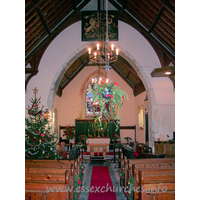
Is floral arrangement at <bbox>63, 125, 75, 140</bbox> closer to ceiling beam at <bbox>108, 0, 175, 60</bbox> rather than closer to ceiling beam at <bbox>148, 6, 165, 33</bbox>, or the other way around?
ceiling beam at <bbox>108, 0, 175, 60</bbox>

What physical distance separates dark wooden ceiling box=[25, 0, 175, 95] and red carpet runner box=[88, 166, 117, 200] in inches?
153

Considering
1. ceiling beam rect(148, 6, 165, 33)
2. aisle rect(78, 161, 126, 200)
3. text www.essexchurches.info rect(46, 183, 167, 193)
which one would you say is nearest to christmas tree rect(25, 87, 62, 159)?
aisle rect(78, 161, 126, 200)

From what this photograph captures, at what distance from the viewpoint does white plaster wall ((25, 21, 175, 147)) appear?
7.27m

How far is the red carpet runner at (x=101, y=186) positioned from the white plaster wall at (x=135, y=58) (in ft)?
7.84

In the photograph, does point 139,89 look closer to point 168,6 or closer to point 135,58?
point 135,58

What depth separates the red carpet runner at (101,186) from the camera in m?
4.19

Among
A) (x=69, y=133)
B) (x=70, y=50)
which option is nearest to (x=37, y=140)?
(x=70, y=50)

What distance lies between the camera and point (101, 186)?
16.0 ft

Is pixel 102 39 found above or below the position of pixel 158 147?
above

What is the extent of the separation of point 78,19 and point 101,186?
18.6ft

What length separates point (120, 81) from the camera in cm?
1266
